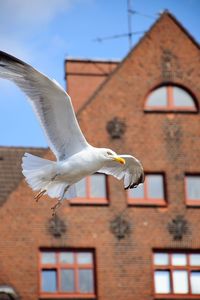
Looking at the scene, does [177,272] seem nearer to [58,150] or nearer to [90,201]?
[90,201]

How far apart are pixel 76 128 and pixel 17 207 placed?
1381 centimetres

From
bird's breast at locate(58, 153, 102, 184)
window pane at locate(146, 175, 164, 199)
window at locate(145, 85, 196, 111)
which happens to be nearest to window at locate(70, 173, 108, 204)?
window pane at locate(146, 175, 164, 199)

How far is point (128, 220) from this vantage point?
134ft

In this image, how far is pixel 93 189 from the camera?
41.4m

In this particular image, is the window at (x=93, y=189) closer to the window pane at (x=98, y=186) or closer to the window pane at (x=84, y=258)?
the window pane at (x=98, y=186)

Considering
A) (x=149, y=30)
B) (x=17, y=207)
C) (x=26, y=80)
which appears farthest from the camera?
(x=149, y=30)

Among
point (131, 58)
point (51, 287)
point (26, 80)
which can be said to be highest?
point (131, 58)

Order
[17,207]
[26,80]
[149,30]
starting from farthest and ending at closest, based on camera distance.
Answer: [149,30] → [17,207] → [26,80]

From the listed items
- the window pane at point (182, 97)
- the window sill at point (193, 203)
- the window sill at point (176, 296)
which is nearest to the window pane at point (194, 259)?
the window sill at point (176, 296)

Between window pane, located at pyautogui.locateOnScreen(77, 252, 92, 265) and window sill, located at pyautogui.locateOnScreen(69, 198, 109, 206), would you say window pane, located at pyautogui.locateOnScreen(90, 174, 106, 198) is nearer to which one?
window sill, located at pyautogui.locateOnScreen(69, 198, 109, 206)

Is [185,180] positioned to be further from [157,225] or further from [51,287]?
[51,287]

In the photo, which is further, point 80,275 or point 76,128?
point 80,275

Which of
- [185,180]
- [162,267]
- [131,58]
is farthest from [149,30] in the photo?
[162,267]

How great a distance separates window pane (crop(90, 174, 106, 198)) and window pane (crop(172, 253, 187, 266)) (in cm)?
282
